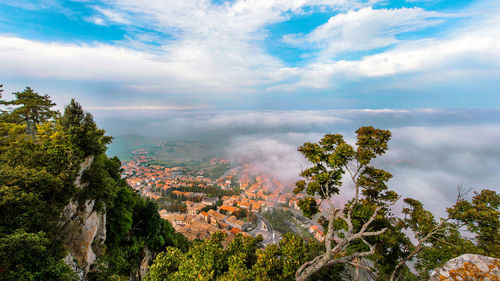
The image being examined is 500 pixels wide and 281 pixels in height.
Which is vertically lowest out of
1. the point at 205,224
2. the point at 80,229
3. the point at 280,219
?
the point at 280,219

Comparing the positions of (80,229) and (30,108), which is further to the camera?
(30,108)

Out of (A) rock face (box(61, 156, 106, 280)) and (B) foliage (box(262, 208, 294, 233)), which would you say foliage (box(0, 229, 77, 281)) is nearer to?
(A) rock face (box(61, 156, 106, 280))

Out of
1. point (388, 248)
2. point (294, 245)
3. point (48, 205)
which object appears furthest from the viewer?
point (388, 248)

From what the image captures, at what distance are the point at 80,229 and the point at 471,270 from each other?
40.9ft

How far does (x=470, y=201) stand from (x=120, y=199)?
18745 mm

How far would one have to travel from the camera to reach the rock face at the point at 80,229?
670cm

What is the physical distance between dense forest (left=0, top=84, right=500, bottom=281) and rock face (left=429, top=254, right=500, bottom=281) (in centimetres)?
176

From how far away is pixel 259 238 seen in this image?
7848mm

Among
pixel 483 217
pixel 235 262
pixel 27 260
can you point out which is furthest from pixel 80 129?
pixel 483 217

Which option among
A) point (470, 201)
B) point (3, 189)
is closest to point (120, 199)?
point (3, 189)

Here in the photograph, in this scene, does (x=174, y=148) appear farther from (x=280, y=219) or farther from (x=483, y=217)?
(x=483, y=217)

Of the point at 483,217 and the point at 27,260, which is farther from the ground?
the point at 27,260

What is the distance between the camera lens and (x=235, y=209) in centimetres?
4659

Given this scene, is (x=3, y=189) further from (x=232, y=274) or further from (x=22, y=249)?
(x=232, y=274)
